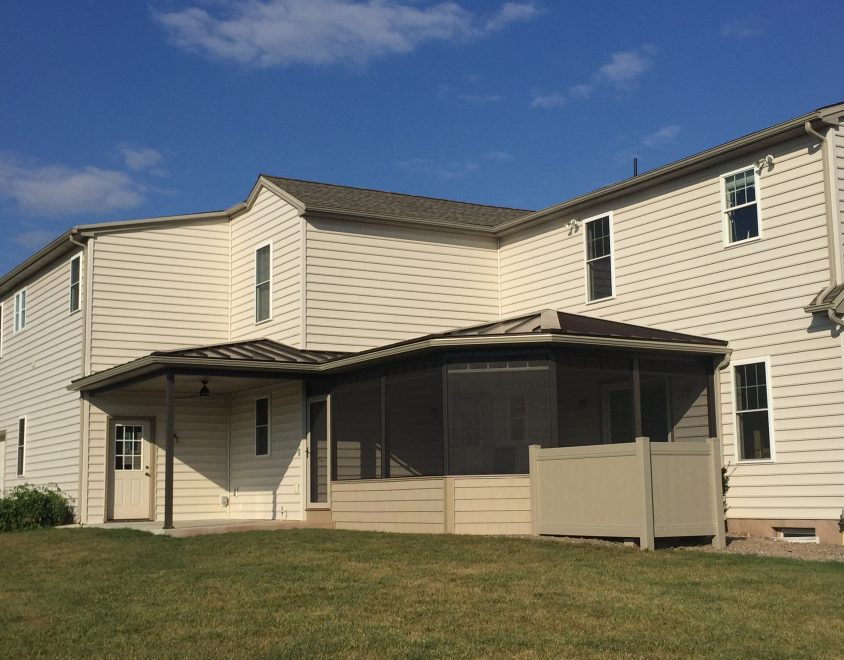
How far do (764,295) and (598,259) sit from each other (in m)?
4.15

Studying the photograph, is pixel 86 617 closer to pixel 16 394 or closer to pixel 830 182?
pixel 830 182

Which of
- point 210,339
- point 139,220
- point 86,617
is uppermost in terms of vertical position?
point 139,220

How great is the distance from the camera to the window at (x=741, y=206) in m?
17.4

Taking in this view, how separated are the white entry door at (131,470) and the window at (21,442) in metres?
4.69

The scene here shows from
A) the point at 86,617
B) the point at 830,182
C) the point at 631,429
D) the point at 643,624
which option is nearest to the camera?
the point at 643,624

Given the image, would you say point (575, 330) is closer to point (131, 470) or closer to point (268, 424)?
point (268, 424)

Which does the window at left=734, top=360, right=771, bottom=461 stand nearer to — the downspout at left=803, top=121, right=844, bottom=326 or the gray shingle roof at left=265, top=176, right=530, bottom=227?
the downspout at left=803, top=121, right=844, bottom=326

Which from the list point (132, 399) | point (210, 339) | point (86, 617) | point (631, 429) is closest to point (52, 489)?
point (132, 399)

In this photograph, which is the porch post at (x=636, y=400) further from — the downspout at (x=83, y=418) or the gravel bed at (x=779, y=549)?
the downspout at (x=83, y=418)

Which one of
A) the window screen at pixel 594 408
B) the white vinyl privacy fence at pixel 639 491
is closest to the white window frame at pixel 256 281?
the window screen at pixel 594 408

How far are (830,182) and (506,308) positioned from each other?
8524mm

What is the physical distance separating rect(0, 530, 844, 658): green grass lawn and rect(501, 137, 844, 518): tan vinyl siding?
12.1 feet

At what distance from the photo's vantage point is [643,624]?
9273mm

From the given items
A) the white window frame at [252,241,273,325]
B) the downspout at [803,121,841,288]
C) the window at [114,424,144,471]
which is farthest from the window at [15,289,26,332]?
the downspout at [803,121,841,288]
